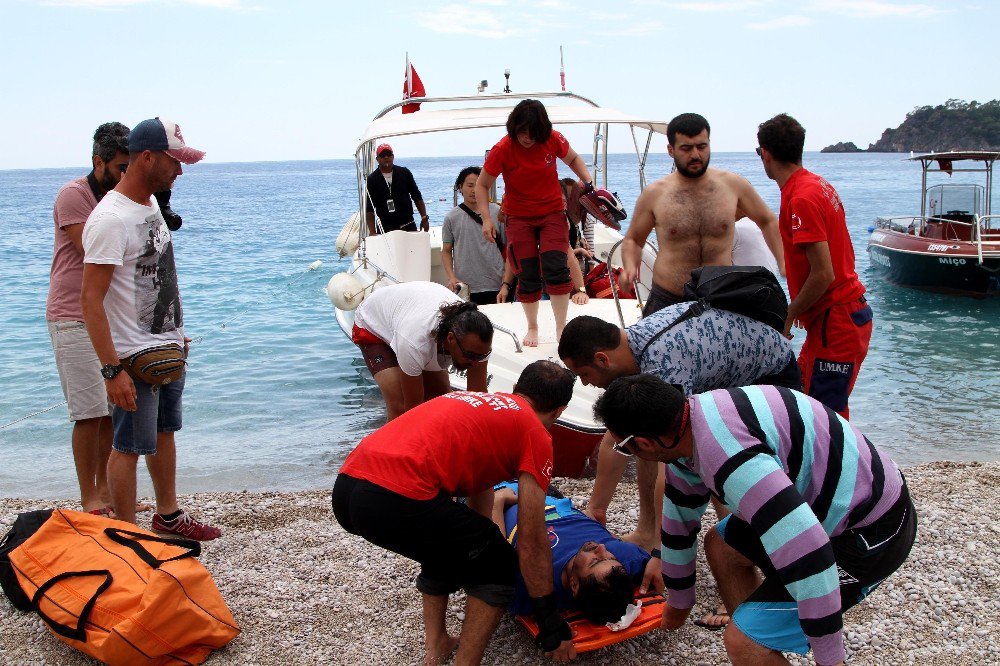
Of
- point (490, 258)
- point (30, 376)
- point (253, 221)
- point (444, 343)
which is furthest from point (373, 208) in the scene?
point (253, 221)

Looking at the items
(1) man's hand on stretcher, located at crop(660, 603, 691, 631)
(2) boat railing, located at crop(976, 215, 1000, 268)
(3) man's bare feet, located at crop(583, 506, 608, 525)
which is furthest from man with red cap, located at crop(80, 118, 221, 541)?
(2) boat railing, located at crop(976, 215, 1000, 268)

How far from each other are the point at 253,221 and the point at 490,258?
36067mm

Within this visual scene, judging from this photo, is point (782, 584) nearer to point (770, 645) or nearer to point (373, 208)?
point (770, 645)

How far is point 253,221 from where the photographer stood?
41.8m

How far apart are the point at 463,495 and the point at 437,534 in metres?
0.25

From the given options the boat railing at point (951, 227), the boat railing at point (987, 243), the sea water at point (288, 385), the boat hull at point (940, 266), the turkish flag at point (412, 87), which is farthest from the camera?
the boat railing at point (951, 227)

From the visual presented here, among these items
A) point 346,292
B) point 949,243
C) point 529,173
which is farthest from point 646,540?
point 949,243

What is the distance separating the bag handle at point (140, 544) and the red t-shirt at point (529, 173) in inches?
134

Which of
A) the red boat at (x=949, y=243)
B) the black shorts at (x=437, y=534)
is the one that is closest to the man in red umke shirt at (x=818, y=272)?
the black shorts at (x=437, y=534)

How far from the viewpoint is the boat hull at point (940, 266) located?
15117 millimetres

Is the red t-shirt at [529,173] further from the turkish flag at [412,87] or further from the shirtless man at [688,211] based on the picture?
the turkish flag at [412,87]

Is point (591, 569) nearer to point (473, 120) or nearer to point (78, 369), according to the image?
point (78, 369)

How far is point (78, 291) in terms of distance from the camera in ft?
14.3

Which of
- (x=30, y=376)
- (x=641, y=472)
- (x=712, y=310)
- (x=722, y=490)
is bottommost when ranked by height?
(x=30, y=376)
